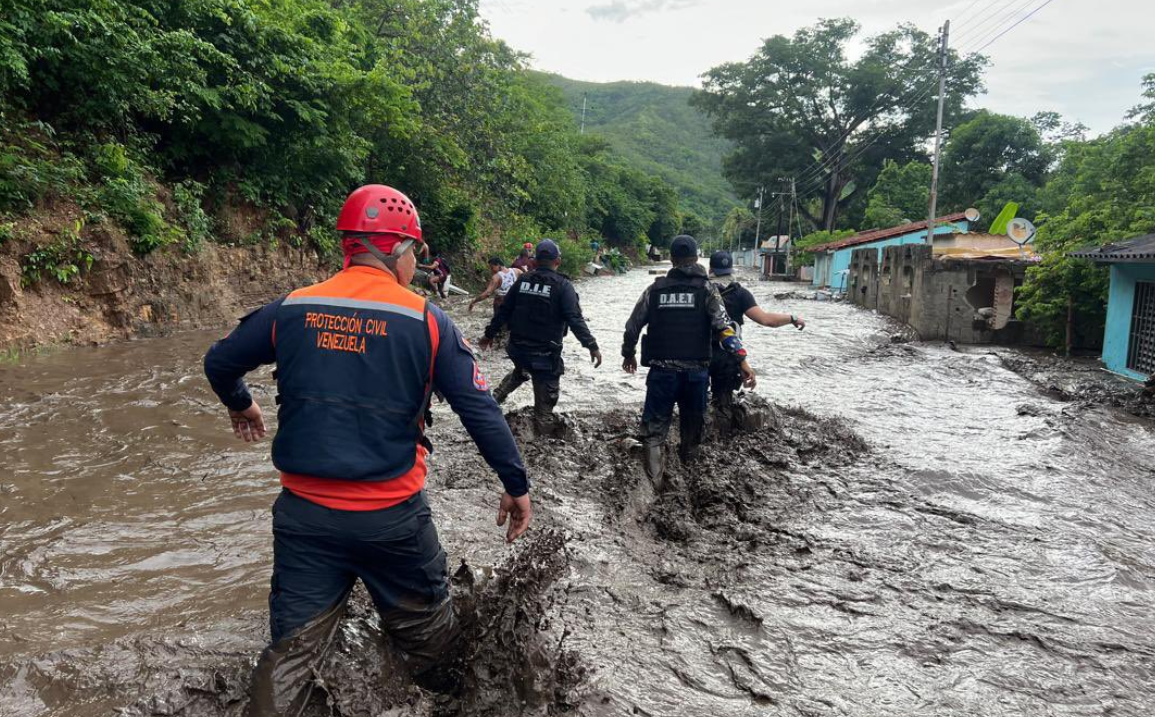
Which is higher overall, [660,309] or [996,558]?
[660,309]

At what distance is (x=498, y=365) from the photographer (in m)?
10.9

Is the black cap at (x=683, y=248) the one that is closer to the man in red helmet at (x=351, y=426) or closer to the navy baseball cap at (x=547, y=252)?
the navy baseball cap at (x=547, y=252)

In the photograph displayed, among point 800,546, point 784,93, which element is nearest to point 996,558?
point 800,546

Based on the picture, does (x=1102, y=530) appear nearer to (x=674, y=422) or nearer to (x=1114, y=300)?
(x=674, y=422)

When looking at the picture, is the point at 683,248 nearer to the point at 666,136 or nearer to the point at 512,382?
the point at 512,382

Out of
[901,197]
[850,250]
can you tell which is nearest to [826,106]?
[901,197]

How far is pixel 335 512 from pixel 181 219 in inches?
441

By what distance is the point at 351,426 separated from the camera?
2170mm

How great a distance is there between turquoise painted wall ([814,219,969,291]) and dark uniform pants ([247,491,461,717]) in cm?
2642

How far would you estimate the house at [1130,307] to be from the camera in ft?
38.6

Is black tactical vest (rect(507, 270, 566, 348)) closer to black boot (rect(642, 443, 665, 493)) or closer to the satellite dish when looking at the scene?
black boot (rect(642, 443, 665, 493))

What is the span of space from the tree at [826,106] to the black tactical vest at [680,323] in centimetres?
5151

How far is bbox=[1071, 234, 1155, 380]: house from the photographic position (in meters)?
11.8

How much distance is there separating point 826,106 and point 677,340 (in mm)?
54435
